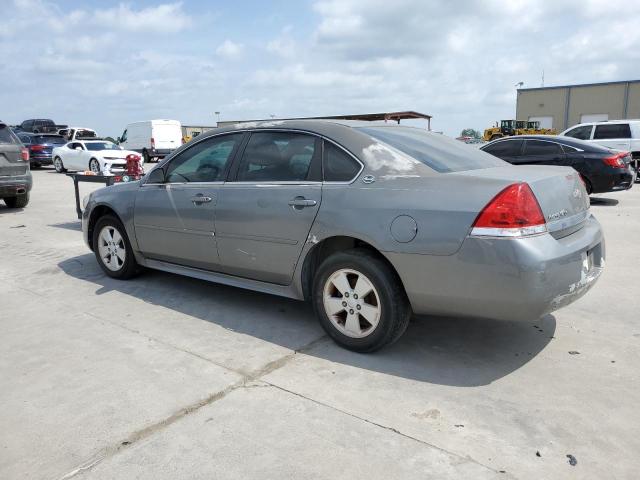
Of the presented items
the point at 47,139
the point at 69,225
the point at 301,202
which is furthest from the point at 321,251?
the point at 47,139

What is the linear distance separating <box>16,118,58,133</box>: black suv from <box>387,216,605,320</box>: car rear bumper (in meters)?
37.4

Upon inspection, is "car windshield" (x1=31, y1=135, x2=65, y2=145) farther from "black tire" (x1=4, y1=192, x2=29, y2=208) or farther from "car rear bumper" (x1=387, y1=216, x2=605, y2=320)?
"car rear bumper" (x1=387, y1=216, x2=605, y2=320)

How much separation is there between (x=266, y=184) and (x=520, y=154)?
8.83m

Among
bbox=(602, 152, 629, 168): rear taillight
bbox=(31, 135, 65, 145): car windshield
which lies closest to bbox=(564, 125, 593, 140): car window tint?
bbox=(602, 152, 629, 168): rear taillight

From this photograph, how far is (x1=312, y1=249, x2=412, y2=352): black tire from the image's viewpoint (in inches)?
131

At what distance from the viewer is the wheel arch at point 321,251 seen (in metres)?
3.62

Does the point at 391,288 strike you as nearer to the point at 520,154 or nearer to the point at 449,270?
the point at 449,270

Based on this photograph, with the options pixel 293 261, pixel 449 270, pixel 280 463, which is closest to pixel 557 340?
pixel 449 270

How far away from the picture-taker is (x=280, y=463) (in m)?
2.43

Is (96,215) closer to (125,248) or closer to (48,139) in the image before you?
(125,248)

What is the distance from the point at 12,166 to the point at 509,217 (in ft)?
31.4

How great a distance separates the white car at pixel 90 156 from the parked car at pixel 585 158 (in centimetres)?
1323

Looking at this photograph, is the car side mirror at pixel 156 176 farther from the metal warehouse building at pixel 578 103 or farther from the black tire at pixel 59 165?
the metal warehouse building at pixel 578 103

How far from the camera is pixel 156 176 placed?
4.93 meters
